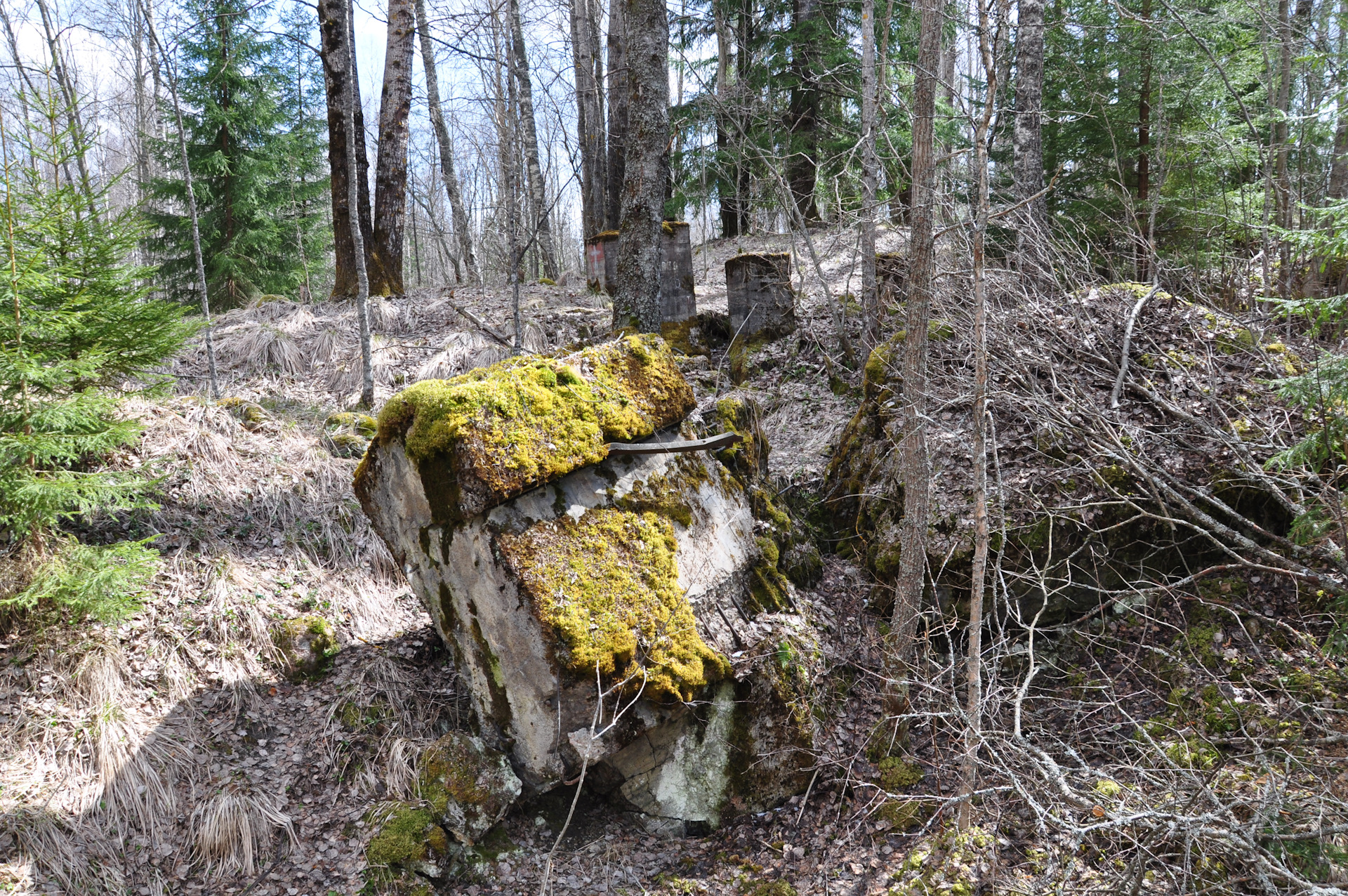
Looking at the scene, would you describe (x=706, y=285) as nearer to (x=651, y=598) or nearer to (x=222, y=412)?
(x=222, y=412)

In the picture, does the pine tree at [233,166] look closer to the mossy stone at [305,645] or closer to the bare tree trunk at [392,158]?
the bare tree trunk at [392,158]

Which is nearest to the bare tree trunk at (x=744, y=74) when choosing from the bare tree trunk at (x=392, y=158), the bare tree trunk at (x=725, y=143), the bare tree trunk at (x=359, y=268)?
the bare tree trunk at (x=725, y=143)

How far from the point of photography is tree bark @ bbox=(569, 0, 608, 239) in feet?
40.8

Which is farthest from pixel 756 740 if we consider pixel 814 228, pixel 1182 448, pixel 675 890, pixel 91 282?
pixel 814 228

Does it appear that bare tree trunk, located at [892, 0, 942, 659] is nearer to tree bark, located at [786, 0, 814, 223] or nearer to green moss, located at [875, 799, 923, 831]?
green moss, located at [875, 799, 923, 831]

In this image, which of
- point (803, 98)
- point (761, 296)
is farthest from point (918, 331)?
point (803, 98)

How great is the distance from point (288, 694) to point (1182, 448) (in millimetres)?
5783

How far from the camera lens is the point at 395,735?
423 centimetres

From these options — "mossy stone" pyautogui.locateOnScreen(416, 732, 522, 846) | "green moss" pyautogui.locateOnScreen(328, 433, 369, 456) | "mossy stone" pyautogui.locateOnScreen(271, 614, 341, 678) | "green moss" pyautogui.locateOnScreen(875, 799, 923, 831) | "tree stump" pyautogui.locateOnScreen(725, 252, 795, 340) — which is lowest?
"green moss" pyautogui.locateOnScreen(875, 799, 923, 831)

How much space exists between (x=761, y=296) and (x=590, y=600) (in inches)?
208

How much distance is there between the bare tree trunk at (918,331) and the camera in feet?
12.2

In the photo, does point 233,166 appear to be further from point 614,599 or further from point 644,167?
point 614,599

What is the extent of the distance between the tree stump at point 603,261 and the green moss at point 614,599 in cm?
591

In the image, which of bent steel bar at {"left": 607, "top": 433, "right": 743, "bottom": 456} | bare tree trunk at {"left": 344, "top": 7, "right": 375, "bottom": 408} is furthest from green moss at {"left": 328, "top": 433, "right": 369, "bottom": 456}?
bent steel bar at {"left": 607, "top": 433, "right": 743, "bottom": 456}
